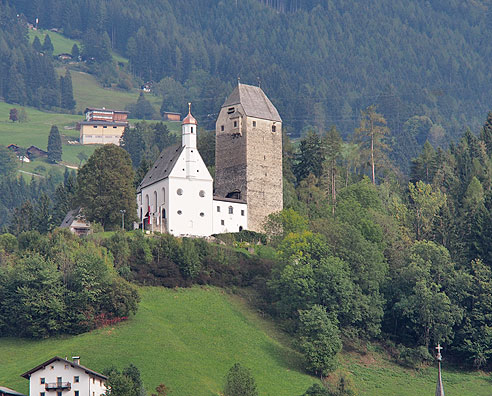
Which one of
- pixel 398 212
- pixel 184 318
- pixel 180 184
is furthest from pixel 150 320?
pixel 398 212

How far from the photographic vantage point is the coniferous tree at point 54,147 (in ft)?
627

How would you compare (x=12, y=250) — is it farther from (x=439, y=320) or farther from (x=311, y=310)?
(x=439, y=320)

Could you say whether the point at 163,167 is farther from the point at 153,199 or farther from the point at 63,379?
the point at 63,379

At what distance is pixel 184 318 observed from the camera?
254ft

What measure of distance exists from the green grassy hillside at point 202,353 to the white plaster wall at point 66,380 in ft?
3.88

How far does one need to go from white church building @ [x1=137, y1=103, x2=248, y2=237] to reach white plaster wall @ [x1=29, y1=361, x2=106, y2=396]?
2736 cm

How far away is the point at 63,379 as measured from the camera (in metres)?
63.8

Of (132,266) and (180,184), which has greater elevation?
(180,184)

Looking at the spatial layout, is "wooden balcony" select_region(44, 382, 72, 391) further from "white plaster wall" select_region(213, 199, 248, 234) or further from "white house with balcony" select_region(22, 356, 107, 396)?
"white plaster wall" select_region(213, 199, 248, 234)

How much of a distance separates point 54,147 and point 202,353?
411ft

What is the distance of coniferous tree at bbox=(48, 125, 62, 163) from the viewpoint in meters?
191

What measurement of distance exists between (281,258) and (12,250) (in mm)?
21277

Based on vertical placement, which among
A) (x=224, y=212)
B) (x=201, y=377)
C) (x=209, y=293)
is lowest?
(x=201, y=377)

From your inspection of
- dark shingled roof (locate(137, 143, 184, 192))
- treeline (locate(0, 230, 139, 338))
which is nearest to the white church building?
dark shingled roof (locate(137, 143, 184, 192))
